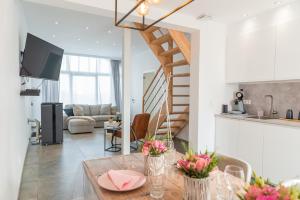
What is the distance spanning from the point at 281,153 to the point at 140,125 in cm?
→ 263

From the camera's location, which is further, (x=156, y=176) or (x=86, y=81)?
(x=86, y=81)

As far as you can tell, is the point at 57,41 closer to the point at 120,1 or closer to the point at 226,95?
the point at 120,1

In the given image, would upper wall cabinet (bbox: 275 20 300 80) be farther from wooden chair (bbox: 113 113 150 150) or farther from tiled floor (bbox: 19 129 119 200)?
tiled floor (bbox: 19 129 119 200)

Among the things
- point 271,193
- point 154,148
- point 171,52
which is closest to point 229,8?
point 171,52

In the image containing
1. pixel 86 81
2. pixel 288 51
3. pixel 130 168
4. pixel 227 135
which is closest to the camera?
pixel 130 168

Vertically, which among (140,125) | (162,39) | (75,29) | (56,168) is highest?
(75,29)

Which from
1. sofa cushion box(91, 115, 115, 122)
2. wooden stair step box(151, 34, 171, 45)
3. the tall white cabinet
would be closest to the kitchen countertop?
the tall white cabinet

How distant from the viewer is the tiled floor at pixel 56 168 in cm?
276

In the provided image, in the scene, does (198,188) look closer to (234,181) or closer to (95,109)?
(234,181)

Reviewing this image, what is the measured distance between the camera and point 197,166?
1.02m

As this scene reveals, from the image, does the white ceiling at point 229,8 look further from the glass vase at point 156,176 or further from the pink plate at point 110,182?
the pink plate at point 110,182

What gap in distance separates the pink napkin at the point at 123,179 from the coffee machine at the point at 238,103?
2884mm

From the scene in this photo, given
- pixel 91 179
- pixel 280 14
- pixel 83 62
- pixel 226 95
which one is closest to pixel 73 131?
pixel 83 62

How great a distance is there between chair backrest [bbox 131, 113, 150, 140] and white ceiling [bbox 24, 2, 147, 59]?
7.41 ft
